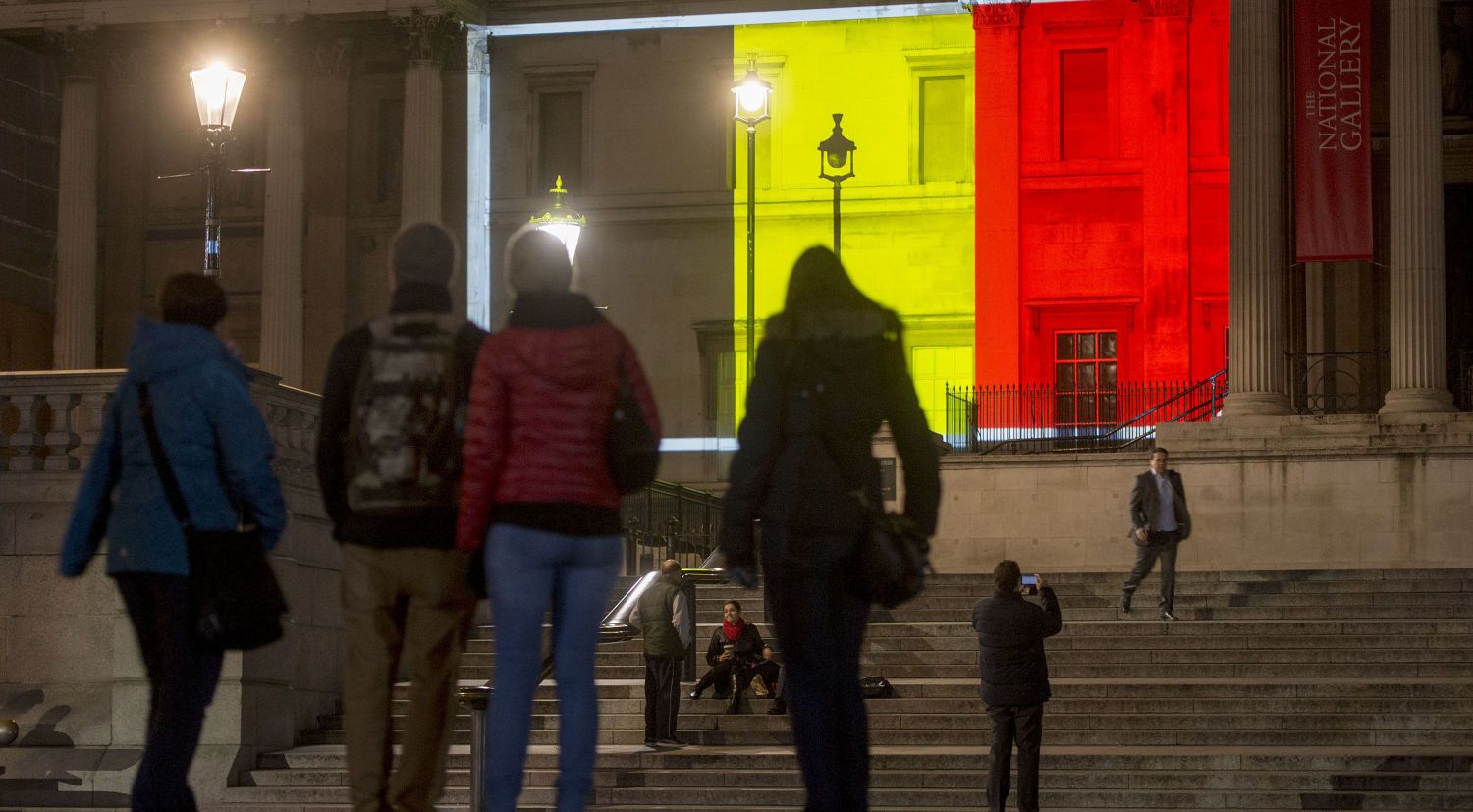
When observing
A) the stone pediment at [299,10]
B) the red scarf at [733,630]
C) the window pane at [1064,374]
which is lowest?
the red scarf at [733,630]

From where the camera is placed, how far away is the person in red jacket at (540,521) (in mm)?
7066

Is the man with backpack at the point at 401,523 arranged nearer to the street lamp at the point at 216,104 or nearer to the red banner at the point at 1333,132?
the street lamp at the point at 216,104

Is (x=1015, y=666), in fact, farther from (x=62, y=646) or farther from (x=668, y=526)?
(x=668, y=526)

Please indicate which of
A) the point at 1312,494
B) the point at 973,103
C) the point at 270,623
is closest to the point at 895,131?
the point at 973,103

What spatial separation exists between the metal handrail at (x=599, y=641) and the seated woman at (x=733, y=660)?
19.5 inches

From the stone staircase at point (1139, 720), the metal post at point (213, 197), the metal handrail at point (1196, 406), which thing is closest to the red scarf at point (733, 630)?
the stone staircase at point (1139, 720)

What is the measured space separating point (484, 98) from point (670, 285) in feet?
18.0

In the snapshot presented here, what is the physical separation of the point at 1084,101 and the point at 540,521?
3503 cm

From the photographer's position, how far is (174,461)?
7539 millimetres

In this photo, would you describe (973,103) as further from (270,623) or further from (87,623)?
(270,623)

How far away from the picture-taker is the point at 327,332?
44.3m

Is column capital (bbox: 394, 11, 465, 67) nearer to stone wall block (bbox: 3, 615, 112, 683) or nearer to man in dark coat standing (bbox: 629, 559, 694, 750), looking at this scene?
man in dark coat standing (bbox: 629, 559, 694, 750)

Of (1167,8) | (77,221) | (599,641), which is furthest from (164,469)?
(77,221)

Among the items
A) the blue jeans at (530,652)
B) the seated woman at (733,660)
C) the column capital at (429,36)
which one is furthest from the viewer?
the column capital at (429,36)
